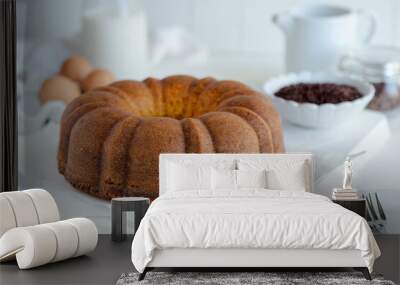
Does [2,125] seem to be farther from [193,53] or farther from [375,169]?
[375,169]

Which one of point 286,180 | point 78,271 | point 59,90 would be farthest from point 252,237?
point 59,90

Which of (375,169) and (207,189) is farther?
(375,169)

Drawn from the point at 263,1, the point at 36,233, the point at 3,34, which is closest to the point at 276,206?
the point at 36,233

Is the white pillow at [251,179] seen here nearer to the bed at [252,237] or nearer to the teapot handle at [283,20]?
the bed at [252,237]

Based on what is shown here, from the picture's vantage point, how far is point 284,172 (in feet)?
20.6

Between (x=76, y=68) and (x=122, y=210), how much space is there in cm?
147

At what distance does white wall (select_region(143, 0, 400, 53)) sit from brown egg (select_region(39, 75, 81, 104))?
2.99 ft

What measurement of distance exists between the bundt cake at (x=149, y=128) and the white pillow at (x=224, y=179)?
53 cm

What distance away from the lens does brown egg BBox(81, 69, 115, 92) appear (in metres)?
7.19

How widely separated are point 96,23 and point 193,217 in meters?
2.78

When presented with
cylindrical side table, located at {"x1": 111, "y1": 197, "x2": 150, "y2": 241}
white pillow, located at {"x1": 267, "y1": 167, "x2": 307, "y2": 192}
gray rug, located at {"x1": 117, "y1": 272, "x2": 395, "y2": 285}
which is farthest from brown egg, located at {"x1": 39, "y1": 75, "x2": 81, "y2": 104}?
gray rug, located at {"x1": 117, "y1": 272, "x2": 395, "y2": 285}

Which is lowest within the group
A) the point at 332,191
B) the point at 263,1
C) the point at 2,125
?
the point at 332,191

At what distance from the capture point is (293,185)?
623 centimetres

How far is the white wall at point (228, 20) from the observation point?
7.09 m
